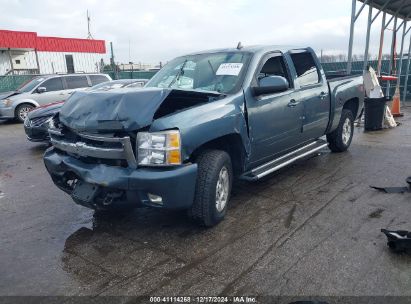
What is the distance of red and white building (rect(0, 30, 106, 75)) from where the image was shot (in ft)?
93.0

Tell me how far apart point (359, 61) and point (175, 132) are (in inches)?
654

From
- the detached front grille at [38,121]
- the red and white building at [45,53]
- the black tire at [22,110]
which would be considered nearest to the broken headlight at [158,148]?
the detached front grille at [38,121]

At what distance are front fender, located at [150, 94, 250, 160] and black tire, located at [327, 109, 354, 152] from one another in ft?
10.7

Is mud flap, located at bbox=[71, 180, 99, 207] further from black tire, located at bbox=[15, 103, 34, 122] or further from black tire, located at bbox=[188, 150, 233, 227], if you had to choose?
black tire, located at bbox=[15, 103, 34, 122]

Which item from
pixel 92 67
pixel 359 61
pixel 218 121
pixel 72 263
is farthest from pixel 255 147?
pixel 92 67

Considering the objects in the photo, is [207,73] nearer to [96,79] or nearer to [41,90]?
[41,90]

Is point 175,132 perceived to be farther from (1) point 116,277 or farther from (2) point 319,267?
(2) point 319,267

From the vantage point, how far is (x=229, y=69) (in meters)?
4.28

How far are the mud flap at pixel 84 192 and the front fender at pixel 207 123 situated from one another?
0.82 m

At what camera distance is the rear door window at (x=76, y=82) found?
13.2 metres

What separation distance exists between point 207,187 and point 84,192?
3.80 feet

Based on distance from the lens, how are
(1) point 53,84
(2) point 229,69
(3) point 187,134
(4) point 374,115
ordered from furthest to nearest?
1. (1) point 53,84
2. (4) point 374,115
3. (2) point 229,69
4. (3) point 187,134

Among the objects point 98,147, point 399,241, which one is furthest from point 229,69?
point 399,241

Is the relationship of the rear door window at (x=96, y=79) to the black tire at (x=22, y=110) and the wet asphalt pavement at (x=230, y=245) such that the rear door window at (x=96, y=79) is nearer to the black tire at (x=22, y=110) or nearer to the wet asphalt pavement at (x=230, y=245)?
the black tire at (x=22, y=110)
